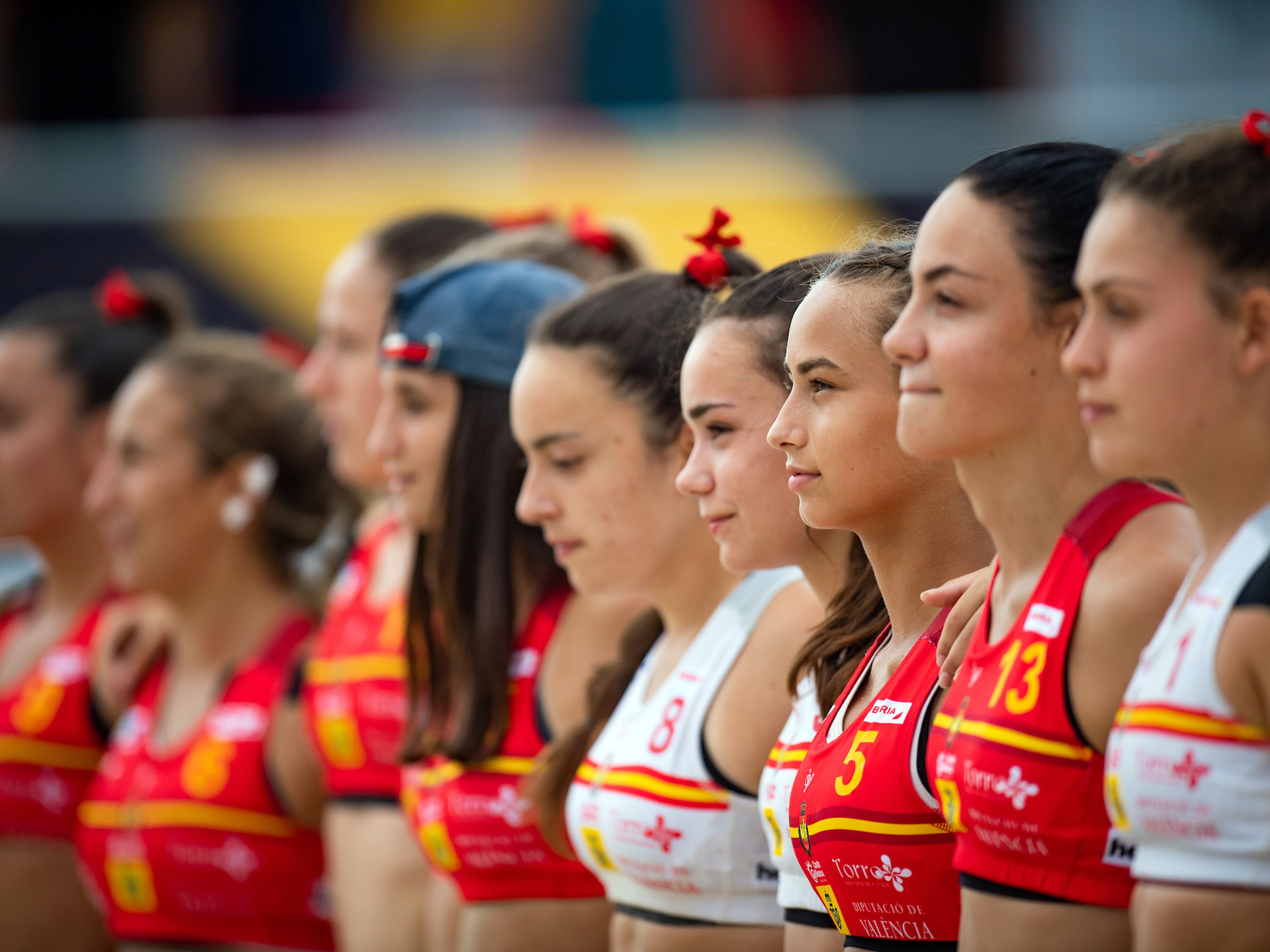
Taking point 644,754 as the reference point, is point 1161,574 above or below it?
above

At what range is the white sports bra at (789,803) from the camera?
2459mm

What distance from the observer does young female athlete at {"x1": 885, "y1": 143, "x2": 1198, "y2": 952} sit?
1953 millimetres

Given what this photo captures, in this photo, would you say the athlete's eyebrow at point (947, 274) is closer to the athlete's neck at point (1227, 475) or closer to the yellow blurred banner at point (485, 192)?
the athlete's neck at point (1227, 475)

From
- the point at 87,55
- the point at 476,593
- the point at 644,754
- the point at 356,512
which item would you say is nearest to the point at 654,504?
the point at 644,754

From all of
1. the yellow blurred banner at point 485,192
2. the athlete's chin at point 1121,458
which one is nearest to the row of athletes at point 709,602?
the athlete's chin at point 1121,458

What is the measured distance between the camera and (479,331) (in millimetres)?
3557

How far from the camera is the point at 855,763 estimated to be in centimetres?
228

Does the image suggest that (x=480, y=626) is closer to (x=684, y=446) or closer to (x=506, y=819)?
(x=506, y=819)

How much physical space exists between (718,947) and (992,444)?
108cm

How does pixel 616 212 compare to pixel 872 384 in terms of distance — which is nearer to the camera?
pixel 872 384

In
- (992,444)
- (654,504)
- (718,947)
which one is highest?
(992,444)

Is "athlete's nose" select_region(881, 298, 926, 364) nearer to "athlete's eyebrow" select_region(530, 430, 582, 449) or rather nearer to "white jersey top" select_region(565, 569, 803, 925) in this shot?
"white jersey top" select_region(565, 569, 803, 925)

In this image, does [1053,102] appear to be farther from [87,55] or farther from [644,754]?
[644,754]

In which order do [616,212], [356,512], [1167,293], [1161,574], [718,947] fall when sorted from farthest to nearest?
[616,212] → [356,512] → [718,947] → [1161,574] → [1167,293]
